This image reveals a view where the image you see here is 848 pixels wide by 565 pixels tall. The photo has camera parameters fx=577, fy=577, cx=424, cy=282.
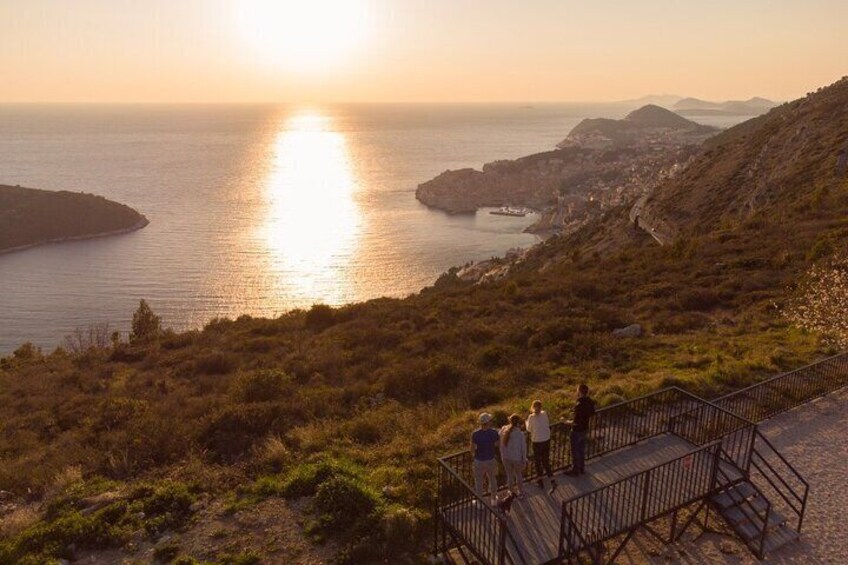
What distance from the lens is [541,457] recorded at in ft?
33.3

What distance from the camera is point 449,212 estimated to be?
13250 cm

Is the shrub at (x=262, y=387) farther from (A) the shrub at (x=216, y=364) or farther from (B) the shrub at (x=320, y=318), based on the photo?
(B) the shrub at (x=320, y=318)

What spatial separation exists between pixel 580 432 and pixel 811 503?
4.81m

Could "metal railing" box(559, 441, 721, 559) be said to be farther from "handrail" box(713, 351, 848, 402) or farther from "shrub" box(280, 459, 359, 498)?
"shrub" box(280, 459, 359, 498)

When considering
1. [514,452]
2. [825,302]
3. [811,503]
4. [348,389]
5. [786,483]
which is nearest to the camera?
[514,452]

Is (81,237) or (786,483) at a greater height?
(786,483)

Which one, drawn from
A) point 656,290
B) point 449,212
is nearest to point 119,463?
point 656,290

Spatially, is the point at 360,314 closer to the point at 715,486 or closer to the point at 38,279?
A: the point at 715,486

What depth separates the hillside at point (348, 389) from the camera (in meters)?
10.4

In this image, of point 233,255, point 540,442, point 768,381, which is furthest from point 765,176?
point 233,255

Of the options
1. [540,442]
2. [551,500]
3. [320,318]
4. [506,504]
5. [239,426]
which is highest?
[540,442]

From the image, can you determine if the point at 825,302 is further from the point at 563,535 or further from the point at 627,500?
the point at 563,535

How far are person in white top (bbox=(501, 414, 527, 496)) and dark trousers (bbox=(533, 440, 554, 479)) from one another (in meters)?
0.70

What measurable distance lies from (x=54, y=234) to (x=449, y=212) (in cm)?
7846
